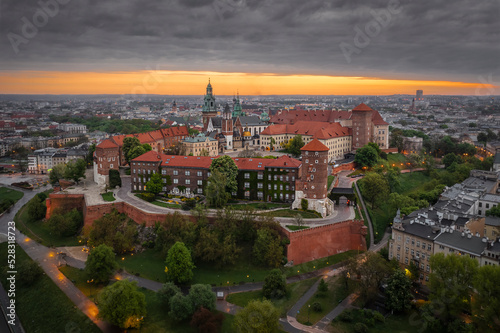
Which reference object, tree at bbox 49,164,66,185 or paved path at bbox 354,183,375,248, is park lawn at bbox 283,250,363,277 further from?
tree at bbox 49,164,66,185

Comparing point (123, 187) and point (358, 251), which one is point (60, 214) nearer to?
point (123, 187)

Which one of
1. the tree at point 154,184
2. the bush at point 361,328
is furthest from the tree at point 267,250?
the tree at point 154,184

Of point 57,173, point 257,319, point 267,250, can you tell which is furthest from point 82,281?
point 57,173

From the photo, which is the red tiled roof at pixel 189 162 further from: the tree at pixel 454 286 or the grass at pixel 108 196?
the tree at pixel 454 286

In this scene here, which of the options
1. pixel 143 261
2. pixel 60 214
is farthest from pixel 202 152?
pixel 143 261

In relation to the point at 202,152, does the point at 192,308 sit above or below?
below

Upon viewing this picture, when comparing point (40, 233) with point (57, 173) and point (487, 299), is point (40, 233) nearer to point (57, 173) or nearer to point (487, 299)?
point (57, 173)
